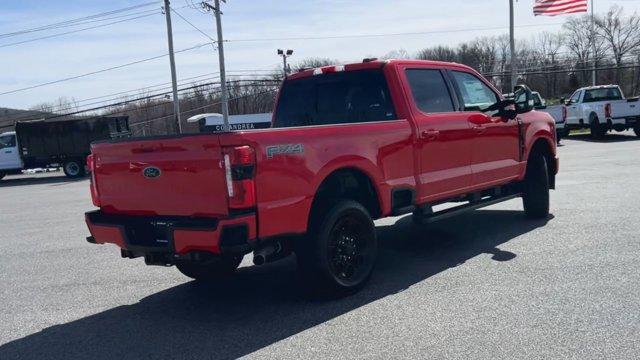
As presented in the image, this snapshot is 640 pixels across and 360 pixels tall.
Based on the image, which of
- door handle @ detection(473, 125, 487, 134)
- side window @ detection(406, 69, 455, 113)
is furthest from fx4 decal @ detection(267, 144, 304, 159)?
door handle @ detection(473, 125, 487, 134)

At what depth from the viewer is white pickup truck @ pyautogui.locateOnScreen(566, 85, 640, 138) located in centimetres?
2262

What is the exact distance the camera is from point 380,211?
5.80m

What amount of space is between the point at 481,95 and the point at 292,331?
13.8 feet

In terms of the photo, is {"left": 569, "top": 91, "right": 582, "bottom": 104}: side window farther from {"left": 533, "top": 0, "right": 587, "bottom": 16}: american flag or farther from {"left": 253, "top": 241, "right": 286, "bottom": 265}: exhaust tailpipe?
{"left": 253, "top": 241, "right": 286, "bottom": 265}: exhaust tailpipe

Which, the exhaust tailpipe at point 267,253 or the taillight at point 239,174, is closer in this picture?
the taillight at point 239,174

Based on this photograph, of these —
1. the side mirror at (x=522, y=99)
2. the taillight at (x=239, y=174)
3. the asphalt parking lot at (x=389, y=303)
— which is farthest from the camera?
the side mirror at (x=522, y=99)

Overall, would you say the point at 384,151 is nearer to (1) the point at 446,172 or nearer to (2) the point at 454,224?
(1) the point at 446,172

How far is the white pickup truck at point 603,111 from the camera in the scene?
22625mm

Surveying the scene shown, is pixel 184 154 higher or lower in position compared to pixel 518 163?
higher

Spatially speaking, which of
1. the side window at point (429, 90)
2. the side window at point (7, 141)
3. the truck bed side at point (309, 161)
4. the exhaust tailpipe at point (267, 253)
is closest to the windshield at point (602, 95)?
the side window at point (429, 90)

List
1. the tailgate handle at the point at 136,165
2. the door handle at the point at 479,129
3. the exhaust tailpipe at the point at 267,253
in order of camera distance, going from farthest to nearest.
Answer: the door handle at the point at 479,129 → the tailgate handle at the point at 136,165 → the exhaust tailpipe at the point at 267,253

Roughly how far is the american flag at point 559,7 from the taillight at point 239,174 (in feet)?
87.4

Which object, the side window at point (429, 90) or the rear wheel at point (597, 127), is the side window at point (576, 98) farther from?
the side window at point (429, 90)

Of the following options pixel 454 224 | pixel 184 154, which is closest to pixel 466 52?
pixel 454 224
